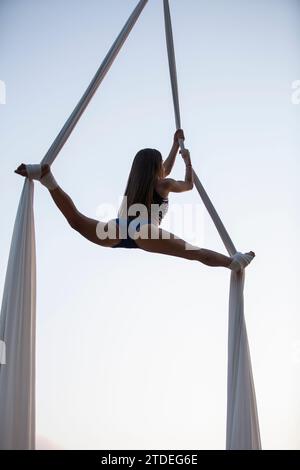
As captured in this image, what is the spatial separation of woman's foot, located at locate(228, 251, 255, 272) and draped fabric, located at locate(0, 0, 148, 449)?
3.74 feet

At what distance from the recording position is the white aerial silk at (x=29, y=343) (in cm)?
284

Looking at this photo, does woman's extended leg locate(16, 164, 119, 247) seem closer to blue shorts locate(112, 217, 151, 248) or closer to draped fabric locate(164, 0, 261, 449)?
blue shorts locate(112, 217, 151, 248)

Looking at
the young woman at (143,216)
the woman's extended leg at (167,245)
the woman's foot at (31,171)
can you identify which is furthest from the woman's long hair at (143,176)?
the woman's foot at (31,171)

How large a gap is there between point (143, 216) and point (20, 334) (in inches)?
38.9

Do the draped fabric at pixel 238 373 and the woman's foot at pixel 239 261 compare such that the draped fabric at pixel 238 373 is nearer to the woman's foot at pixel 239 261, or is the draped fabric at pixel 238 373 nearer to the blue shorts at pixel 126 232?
the woman's foot at pixel 239 261

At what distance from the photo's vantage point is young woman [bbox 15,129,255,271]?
3385 millimetres

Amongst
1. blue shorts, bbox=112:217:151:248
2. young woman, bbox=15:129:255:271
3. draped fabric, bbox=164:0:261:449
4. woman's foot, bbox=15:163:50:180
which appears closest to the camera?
draped fabric, bbox=164:0:261:449

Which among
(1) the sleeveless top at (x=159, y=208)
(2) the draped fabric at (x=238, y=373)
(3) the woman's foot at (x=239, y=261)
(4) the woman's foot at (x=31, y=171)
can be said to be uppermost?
(4) the woman's foot at (x=31, y=171)

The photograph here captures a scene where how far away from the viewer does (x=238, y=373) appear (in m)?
3.27

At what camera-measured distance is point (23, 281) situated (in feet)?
10.1

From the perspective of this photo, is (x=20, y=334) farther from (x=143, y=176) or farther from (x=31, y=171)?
(x=143, y=176)
